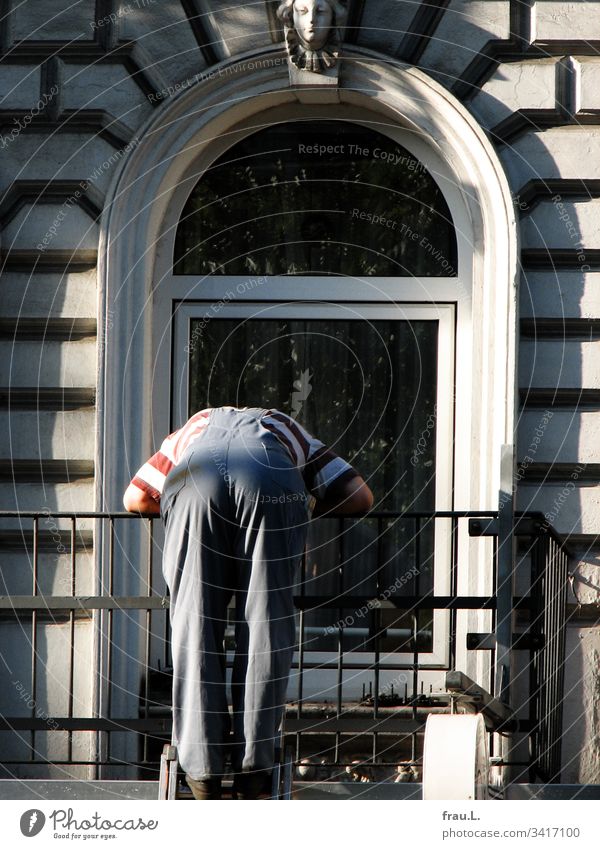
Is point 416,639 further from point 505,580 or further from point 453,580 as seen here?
point 453,580

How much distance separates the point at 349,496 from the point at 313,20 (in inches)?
132

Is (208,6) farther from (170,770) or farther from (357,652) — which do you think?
(170,770)

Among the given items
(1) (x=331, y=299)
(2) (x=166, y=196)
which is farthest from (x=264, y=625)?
(2) (x=166, y=196)

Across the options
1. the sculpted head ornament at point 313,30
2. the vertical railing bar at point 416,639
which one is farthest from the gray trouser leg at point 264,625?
the sculpted head ornament at point 313,30

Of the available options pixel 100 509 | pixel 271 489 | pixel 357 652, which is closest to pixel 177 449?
pixel 271 489

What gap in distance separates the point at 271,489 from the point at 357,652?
116 inches

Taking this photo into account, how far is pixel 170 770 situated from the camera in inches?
248

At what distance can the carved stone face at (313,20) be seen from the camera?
8.89 m

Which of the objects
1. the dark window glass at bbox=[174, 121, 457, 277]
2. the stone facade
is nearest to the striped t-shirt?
the stone facade

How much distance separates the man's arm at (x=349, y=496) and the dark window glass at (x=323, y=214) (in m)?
2.68

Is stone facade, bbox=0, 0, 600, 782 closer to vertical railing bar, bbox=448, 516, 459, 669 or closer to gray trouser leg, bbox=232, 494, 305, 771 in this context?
vertical railing bar, bbox=448, 516, 459, 669

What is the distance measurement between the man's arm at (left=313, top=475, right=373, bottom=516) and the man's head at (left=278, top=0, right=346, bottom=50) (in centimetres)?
320

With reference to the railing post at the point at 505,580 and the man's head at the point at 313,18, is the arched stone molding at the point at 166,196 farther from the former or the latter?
the railing post at the point at 505,580

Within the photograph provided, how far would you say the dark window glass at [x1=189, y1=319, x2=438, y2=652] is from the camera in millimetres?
9211
